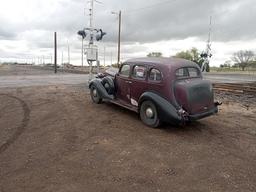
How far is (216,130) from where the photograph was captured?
8555 mm

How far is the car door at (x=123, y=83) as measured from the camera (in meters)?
9.64

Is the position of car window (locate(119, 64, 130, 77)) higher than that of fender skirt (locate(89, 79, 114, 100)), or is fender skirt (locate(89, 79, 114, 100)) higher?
car window (locate(119, 64, 130, 77))

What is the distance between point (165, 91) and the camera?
8.16 metres

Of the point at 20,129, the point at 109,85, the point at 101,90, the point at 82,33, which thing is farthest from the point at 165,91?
the point at 82,33

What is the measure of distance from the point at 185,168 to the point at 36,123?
5.22m

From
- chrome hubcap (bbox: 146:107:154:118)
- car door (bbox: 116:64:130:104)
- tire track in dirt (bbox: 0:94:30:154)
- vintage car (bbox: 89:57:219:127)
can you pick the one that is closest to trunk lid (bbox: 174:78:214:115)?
vintage car (bbox: 89:57:219:127)

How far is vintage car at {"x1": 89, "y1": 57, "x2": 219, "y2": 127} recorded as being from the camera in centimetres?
800

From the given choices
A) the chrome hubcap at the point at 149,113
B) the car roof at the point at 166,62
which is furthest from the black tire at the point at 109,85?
the chrome hubcap at the point at 149,113

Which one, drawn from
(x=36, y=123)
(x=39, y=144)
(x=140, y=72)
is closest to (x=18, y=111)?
(x=36, y=123)

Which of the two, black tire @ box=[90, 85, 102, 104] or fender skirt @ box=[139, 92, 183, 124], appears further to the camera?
black tire @ box=[90, 85, 102, 104]

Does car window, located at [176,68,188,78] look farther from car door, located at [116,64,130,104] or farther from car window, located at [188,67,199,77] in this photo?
car door, located at [116,64,130,104]

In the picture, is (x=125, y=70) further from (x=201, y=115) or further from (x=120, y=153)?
(x=120, y=153)

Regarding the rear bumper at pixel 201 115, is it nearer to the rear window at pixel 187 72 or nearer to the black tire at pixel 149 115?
the black tire at pixel 149 115

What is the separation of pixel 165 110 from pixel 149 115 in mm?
704
